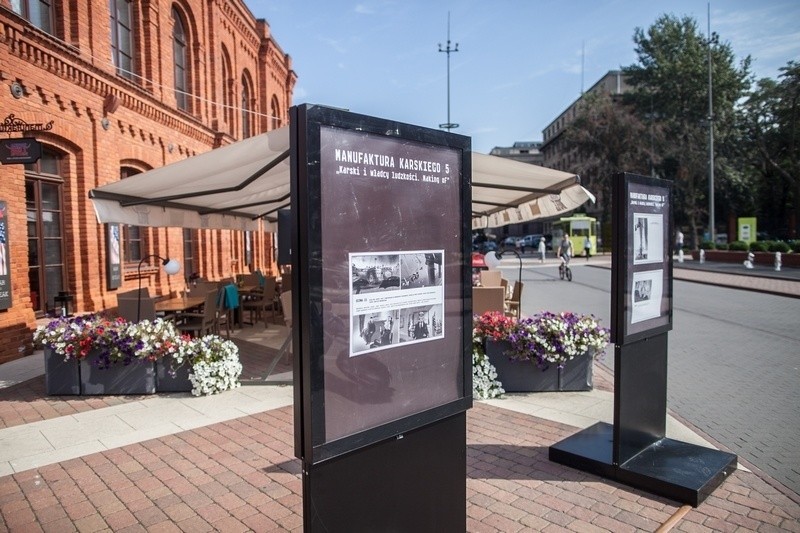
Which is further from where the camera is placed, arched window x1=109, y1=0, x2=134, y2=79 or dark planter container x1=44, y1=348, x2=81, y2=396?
arched window x1=109, y1=0, x2=134, y2=79

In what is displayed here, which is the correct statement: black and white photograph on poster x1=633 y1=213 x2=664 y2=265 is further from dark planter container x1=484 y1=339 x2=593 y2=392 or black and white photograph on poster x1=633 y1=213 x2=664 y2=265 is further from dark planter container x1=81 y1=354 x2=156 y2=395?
dark planter container x1=81 y1=354 x2=156 y2=395

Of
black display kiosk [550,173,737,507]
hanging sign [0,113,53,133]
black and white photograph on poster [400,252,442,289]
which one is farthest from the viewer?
hanging sign [0,113,53,133]

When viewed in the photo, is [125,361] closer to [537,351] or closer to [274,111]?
[537,351]

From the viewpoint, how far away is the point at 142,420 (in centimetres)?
518

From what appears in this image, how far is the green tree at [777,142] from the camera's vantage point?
37450 mm

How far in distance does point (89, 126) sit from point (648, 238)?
1008 centimetres

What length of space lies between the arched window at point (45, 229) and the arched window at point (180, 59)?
18.0ft

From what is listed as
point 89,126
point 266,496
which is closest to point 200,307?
point 89,126

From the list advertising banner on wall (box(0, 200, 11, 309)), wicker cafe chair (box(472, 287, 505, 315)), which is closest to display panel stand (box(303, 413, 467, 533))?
wicker cafe chair (box(472, 287, 505, 315))

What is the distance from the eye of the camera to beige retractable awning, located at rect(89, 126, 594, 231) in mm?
5531

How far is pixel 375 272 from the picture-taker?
2.26 metres

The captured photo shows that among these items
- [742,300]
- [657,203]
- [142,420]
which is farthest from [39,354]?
[742,300]

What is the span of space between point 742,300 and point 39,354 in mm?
16804

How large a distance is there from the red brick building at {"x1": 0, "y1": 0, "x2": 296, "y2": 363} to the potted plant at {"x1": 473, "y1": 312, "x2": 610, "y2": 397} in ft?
15.7
